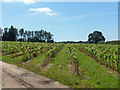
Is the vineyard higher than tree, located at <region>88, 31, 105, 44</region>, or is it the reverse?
Answer: tree, located at <region>88, 31, 105, 44</region>

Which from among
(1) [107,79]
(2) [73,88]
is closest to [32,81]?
(2) [73,88]

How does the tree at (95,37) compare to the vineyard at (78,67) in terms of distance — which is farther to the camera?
the tree at (95,37)

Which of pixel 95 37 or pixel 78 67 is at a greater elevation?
pixel 95 37

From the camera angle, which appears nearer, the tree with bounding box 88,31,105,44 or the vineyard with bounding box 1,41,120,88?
the vineyard with bounding box 1,41,120,88

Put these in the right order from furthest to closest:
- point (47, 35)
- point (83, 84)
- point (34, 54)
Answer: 1. point (47, 35)
2. point (34, 54)
3. point (83, 84)

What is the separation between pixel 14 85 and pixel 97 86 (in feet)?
19.9

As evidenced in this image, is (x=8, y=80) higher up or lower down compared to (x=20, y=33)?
lower down

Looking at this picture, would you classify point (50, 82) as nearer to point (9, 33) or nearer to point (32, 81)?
point (32, 81)

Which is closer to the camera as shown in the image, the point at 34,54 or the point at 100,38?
the point at 34,54

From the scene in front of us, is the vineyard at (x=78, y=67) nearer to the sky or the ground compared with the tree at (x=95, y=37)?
nearer to the ground

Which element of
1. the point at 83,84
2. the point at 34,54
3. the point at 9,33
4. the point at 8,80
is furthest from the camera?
the point at 9,33

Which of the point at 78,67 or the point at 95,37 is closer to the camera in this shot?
the point at 78,67

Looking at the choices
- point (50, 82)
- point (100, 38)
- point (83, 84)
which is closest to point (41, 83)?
point (50, 82)

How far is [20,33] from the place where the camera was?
120 meters
